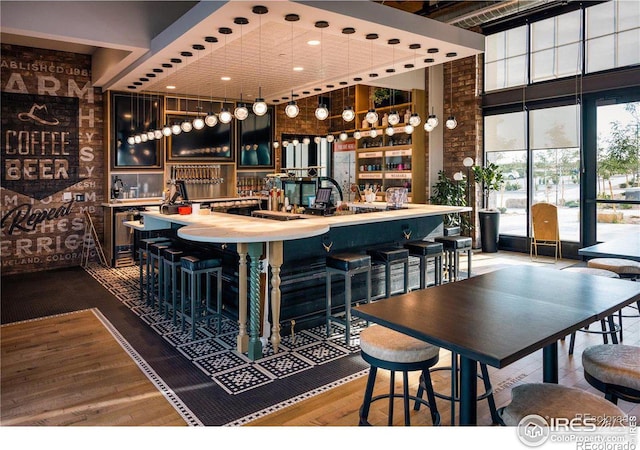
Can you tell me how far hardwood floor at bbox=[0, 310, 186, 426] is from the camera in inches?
118

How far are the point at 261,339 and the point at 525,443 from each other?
2.73m

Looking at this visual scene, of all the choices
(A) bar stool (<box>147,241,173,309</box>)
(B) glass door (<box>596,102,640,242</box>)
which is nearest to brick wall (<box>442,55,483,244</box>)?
(B) glass door (<box>596,102,640,242</box>)

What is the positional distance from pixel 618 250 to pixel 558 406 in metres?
2.65

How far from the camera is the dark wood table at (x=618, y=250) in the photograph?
A: 385 centimetres

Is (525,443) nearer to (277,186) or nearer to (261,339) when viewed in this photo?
(261,339)

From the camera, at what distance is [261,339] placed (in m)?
4.26

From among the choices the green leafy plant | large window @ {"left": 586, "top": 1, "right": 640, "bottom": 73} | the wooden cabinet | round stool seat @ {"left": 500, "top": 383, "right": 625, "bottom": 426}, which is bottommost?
round stool seat @ {"left": 500, "top": 383, "right": 625, "bottom": 426}

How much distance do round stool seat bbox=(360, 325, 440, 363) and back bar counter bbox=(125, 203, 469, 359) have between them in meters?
1.49

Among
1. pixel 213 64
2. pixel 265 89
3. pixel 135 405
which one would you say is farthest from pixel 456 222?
pixel 135 405

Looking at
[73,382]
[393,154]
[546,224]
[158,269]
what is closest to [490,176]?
[546,224]

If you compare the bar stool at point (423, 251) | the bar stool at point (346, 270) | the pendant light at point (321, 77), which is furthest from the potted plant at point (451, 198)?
the bar stool at point (346, 270)

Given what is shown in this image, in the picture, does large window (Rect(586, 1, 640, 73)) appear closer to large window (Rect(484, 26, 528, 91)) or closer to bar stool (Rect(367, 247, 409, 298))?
large window (Rect(484, 26, 528, 91))

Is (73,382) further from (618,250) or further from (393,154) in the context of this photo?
(393,154)

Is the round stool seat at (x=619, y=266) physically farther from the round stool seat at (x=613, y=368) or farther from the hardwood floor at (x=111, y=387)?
the round stool seat at (x=613, y=368)
